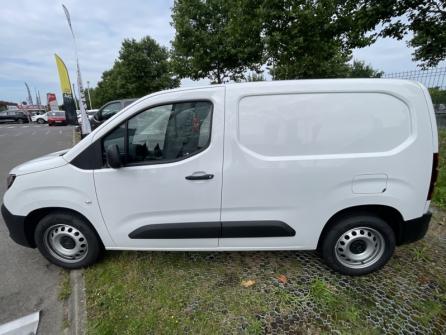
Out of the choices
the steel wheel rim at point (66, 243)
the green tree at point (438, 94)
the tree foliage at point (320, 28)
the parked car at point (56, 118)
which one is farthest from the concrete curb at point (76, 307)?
the parked car at point (56, 118)

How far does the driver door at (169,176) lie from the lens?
2223 millimetres

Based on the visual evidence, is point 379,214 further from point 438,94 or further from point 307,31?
A: point 438,94

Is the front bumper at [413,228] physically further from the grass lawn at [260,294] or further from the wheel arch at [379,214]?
the grass lawn at [260,294]

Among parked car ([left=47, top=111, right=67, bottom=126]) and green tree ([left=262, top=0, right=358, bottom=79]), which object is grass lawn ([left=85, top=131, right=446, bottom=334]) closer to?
green tree ([left=262, top=0, right=358, bottom=79])

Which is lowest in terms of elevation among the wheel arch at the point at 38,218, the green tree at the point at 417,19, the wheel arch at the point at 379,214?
the wheel arch at the point at 38,218

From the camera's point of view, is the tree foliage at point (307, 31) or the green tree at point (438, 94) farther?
the green tree at point (438, 94)

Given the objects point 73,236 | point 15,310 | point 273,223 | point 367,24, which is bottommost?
A: point 15,310

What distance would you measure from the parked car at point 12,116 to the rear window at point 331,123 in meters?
39.1

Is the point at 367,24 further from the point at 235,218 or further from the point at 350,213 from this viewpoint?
the point at 235,218

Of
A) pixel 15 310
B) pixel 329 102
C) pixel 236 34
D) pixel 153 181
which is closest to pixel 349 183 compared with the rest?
pixel 329 102

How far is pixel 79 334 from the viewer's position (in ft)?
6.59

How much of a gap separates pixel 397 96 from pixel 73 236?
3.34 metres

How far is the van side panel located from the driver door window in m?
0.28

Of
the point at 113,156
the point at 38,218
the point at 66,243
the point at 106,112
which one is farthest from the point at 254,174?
the point at 106,112
